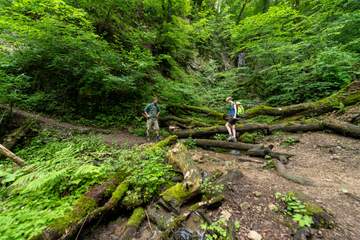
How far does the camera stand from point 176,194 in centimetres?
421

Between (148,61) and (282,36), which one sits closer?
(148,61)

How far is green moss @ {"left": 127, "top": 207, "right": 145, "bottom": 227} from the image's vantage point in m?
3.89

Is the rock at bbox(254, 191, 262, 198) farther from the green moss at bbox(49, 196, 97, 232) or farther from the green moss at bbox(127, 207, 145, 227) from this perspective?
the green moss at bbox(49, 196, 97, 232)

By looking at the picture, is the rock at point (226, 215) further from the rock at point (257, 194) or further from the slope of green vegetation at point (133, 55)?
the slope of green vegetation at point (133, 55)

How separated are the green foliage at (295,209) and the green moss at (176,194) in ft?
5.67

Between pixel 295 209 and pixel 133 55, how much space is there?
10.4 meters

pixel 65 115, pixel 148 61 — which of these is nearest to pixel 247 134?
pixel 148 61

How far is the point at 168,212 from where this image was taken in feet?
13.1

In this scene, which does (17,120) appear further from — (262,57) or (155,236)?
(262,57)

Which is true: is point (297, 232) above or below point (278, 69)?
below

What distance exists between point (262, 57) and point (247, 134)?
736 centimetres

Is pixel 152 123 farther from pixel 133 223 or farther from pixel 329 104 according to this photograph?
pixel 329 104

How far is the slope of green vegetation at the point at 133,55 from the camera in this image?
10359mm

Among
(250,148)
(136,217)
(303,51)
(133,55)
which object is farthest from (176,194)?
(303,51)
